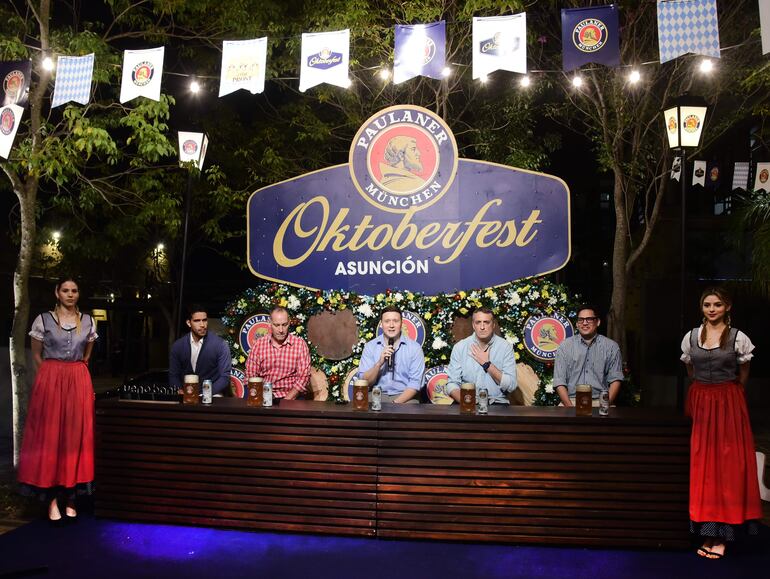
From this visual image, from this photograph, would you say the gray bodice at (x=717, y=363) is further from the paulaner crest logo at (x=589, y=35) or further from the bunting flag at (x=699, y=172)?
the bunting flag at (x=699, y=172)

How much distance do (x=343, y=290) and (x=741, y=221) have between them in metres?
5.58

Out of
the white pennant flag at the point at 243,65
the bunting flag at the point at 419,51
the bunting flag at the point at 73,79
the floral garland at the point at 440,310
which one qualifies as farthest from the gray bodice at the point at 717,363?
the bunting flag at the point at 73,79

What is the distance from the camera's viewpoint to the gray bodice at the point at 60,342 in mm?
5746

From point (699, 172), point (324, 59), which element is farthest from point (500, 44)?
point (699, 172)

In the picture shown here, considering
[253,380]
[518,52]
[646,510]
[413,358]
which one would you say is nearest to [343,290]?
[413,358]

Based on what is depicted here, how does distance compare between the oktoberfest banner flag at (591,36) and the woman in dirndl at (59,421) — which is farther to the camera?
the oktoberfest banner flag at (591,36)

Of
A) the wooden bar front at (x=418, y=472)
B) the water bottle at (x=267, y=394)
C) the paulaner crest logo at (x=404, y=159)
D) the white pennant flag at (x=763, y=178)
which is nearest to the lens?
the wooden bar front at (x=418, y=472)

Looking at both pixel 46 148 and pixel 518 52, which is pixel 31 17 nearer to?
pixel 46 148

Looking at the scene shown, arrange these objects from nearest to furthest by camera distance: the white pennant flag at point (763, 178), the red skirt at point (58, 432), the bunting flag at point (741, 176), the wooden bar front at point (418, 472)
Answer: the wooden bar front at point (418, 472)
the red skirt at point (58, 432)
the white pennant flag at point (763, 178)
the bunting flag at point (741, 176)

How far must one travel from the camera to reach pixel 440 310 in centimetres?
778

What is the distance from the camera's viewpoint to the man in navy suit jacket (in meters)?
6.57

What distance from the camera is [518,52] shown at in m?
7.59

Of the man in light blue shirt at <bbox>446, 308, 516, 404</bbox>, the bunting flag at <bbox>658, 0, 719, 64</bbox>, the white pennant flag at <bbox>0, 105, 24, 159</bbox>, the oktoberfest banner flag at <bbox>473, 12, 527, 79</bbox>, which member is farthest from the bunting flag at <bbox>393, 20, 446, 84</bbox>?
the white pennant flag at <bbox>0, 105, 24, 159</bbox>

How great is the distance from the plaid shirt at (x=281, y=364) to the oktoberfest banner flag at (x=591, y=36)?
161 inches
